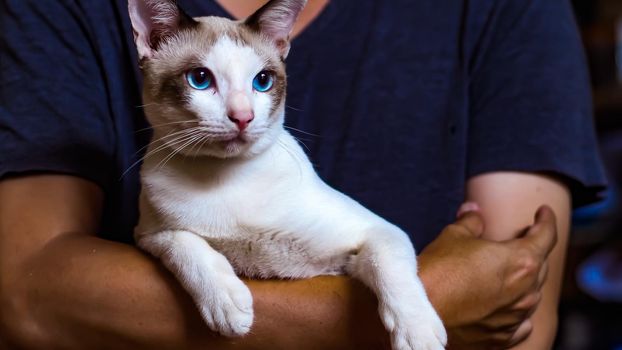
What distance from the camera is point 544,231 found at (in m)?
1.02

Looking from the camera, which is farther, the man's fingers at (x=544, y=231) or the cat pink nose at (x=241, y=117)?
the man's fingers at (x=544, y=231)

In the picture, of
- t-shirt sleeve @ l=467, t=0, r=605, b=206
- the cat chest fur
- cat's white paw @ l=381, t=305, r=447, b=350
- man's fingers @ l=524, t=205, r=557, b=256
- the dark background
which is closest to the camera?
cat's white paw @ l=381, t=305, r=447, b=350

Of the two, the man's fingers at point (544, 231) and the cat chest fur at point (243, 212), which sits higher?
the cat chest fur at point (243, 212)

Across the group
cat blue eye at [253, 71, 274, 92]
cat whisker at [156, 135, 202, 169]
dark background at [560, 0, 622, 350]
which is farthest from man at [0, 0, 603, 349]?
dark background at [560, 0, 622, 350]

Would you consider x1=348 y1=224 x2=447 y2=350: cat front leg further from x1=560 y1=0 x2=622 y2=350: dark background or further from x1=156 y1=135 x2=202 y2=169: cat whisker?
x1=560 y1=0 x2=622 y2=350: dark background

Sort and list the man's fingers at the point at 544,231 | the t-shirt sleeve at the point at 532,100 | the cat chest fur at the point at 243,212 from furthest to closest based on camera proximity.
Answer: the t-shirt sleeve at the point at 532,100 → the man's fingers at the point at 544,231 → the cat chest fur at the point at 243,212

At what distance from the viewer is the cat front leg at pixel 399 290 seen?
2.48 ft

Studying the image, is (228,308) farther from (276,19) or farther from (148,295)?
(276,19)

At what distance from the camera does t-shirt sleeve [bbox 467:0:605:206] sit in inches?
43.7

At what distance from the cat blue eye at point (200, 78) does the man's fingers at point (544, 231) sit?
509mm

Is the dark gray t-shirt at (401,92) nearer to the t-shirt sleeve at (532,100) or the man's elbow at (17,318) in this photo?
the t-shirt sleeve at (532,100)

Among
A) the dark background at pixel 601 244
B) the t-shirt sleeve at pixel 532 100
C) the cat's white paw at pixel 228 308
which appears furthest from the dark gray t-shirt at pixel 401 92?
the dark background at pixel 601 244

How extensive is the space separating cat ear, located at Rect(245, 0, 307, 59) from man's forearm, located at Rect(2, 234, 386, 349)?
0.32 m

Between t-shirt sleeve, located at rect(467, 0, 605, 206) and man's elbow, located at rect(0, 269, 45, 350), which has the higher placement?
t-shirt sleeve, located at rect(467, 0, 605, 206)
